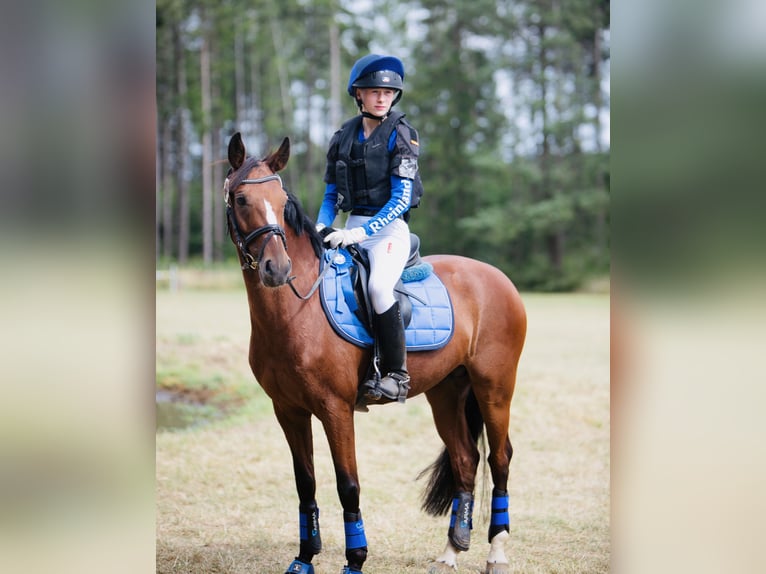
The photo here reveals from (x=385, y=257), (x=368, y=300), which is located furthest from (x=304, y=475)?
(x=385, y=257)

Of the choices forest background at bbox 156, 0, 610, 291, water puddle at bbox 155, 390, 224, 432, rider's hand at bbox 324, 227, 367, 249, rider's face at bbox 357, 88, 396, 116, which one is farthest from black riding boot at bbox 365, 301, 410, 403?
forest background at bbox 156, 0, 610, 291

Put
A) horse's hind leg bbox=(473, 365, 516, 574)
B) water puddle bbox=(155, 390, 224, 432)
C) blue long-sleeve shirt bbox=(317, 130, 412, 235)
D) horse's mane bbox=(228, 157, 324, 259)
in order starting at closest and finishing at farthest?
1. horse's mane bbox=(228, 157, 324, 259)
2. blue long-sleeve shirt bbox=(317, 130, 412, 235)
3. horse's hind leg bbox=(473, 365, 516, 574)
4. water puddle bbox=(155, 390, 224, 432)

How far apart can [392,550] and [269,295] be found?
7.10 ft

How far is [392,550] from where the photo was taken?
495 centimetres

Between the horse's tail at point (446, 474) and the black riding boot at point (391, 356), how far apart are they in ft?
2.92

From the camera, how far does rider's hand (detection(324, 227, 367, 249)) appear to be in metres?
3.72

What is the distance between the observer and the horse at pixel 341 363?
3.46 meters

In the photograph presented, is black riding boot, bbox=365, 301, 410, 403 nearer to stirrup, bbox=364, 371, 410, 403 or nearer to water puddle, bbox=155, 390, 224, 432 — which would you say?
stirrup, bbox=364, 371, 410, 403

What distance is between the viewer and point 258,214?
134 inches

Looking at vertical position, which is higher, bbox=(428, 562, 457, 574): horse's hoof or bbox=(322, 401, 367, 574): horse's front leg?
bbox=(322, 401, 367, 574): horse's front leg

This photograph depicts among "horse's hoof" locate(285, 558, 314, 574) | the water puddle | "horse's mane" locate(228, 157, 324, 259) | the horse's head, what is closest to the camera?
the horse's head

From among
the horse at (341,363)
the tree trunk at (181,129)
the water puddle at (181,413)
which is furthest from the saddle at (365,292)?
the tree trunk at (181,129)

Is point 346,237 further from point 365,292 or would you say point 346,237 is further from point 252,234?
point 252,234
